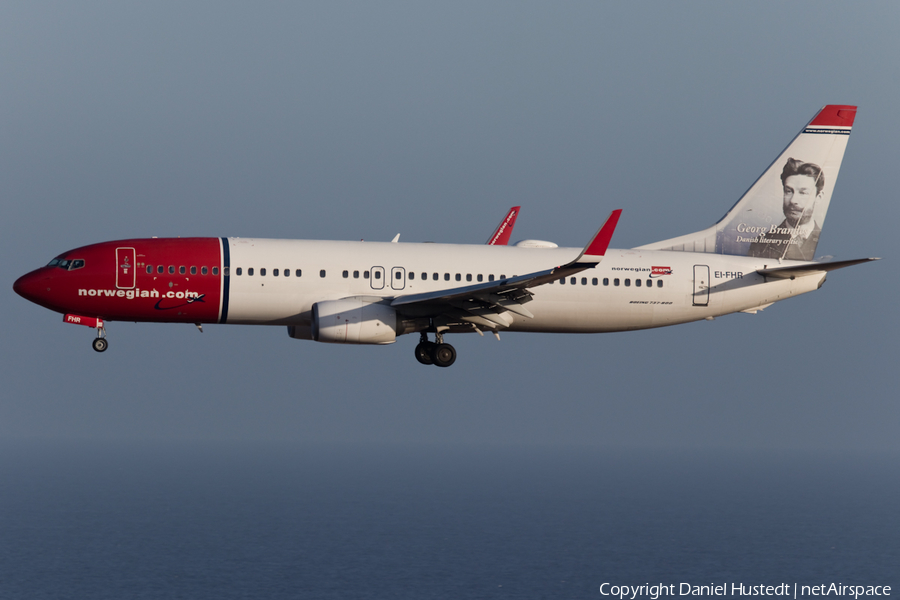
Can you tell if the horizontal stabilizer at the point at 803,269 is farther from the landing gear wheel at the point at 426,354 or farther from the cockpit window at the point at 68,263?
the cockpit window at the point at 68,263

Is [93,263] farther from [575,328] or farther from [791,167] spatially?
[791,167]

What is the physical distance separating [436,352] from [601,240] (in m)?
10.5

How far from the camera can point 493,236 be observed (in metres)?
58.1

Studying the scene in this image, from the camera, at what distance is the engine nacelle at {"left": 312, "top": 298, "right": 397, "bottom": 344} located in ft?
123

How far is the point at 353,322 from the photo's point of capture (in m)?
37.6

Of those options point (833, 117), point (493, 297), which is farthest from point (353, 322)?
point (833, 117)

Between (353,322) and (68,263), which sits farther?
(68,263)

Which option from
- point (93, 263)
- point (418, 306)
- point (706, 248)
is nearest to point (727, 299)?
point (706, 248)

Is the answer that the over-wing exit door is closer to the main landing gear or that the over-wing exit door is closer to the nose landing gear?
the nose landing gear

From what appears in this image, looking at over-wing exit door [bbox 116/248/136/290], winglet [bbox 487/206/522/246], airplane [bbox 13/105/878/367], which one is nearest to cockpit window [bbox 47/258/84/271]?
airplane [bbox 13/105/878/367]

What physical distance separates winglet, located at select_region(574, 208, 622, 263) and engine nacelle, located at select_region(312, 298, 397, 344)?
890 cm

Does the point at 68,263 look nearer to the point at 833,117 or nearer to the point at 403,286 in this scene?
the point at 403,286

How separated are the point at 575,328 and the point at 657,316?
3.80m

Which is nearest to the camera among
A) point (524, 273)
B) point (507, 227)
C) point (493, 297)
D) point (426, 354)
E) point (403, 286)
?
point (493, 297)
